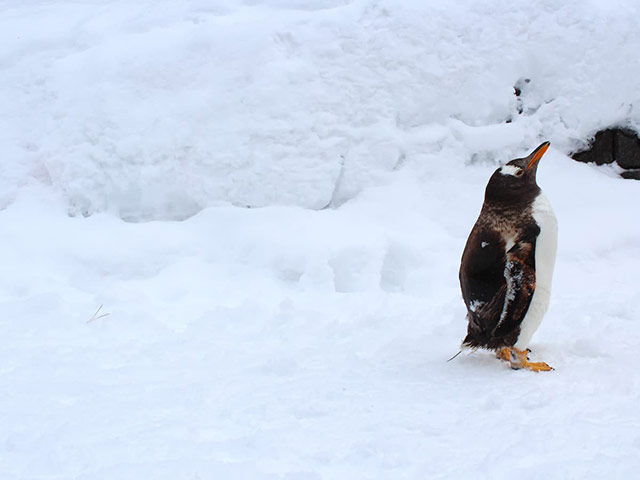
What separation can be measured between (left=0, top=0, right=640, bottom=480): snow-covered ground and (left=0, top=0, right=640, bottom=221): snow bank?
0.06ft

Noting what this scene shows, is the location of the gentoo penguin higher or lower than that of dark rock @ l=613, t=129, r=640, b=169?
higher

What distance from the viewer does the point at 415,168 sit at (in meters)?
5.37

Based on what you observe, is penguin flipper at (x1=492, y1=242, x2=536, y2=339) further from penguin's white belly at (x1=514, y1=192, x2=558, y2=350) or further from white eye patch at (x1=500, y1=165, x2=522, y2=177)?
white eye patch at (x1=500, y1=165, x2=522, y2=177)

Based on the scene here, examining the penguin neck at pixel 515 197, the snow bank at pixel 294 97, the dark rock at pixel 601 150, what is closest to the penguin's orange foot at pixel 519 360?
Answer: the penguin neck at pixel 515 197

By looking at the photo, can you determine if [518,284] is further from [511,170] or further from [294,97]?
[294,97]

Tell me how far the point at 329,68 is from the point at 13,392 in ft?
12.5

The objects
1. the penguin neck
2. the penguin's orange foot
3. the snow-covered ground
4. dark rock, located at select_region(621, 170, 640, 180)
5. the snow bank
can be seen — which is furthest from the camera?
dark rock, located at select_region(621, 170, 640, 180)

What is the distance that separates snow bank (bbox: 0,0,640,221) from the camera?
5.09 m

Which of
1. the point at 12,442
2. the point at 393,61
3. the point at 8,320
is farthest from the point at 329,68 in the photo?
the point at 12,442

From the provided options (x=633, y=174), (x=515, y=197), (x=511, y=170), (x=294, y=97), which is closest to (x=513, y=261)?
(x=515, y=197)

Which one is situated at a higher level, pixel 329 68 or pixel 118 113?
pixel 329 68

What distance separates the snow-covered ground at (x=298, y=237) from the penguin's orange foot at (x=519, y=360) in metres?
0.08

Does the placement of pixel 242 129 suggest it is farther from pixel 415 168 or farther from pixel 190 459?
pixel 190 459

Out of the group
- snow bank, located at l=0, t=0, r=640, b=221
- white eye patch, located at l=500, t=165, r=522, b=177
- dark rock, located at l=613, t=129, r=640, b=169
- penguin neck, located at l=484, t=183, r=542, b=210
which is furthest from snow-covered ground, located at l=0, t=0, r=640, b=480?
white eye patch, located at l=500, t=165, r=522, b=177
